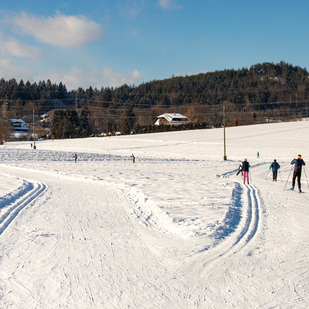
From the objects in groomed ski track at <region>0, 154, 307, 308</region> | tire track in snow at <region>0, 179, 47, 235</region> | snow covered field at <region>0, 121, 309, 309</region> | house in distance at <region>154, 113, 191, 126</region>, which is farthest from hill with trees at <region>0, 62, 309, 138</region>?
groomed ski track at <region>0, 154, 307, 308</region>

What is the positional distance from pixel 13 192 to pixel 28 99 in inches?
5864

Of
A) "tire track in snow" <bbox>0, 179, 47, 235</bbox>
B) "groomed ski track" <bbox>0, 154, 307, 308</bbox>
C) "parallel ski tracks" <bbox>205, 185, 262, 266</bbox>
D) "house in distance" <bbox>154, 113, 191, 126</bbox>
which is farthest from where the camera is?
"house in distance" <bbox>154, 113, 191, 126</bbox>

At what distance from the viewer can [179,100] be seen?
5974 inches

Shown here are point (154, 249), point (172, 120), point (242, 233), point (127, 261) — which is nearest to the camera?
point (127, 261)

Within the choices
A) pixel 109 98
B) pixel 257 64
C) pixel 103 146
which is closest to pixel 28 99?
pixel 109 98

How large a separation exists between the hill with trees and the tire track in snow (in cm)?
7601

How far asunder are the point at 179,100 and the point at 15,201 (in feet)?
473

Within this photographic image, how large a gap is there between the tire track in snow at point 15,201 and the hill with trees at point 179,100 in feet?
249

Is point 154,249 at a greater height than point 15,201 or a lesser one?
lesser

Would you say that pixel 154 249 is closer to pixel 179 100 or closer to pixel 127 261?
pixel 127 261

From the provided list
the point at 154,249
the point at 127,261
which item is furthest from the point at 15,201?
the point at 127,261

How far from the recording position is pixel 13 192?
43.1ft

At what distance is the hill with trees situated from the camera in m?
107

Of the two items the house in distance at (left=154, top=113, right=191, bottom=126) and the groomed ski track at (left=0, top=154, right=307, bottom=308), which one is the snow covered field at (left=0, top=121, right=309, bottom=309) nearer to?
the groomed ski track at (left=0, top=154, right=307, bottom=308)
